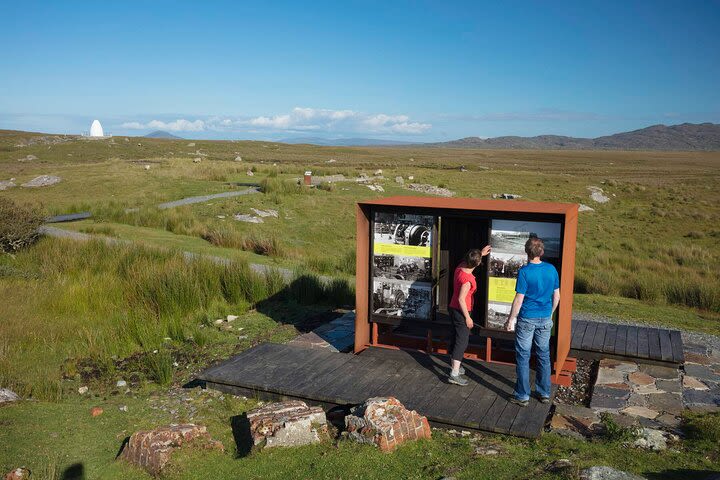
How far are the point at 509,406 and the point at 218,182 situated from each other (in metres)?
29.8

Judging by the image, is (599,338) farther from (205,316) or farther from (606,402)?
(205,316)

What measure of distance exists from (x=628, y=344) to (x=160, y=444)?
596 cm

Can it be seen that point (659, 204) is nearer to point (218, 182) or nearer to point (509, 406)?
point (218, 182)

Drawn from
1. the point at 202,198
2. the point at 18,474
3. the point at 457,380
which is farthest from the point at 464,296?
the point at 202,198

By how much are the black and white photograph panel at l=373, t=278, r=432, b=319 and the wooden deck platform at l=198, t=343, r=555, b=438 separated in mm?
485

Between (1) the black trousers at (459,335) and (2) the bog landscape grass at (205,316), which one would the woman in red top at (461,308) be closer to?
(1) the black trousers at (459,335)

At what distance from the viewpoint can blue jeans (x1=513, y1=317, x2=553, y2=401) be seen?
6.23m

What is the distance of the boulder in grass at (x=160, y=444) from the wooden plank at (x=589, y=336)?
4808 mm

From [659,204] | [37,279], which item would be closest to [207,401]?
[37,279]

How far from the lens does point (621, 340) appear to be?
8.55 metres

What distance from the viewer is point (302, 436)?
18.1 feet

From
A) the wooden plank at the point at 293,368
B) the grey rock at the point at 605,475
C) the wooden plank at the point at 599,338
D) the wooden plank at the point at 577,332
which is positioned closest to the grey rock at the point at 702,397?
the wooden plank at the point at 599,338

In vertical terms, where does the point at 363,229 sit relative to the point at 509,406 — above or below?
above

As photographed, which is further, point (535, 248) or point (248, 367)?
point (248, 367)
